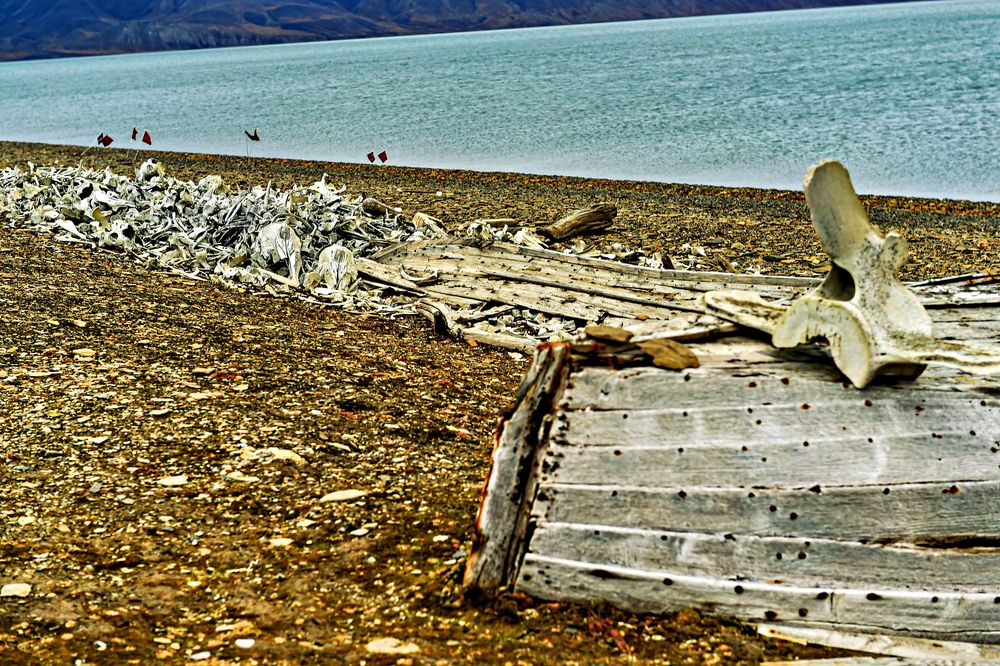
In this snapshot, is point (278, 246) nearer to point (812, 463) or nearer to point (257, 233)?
point (257, 233)

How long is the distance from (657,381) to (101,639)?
260 cm

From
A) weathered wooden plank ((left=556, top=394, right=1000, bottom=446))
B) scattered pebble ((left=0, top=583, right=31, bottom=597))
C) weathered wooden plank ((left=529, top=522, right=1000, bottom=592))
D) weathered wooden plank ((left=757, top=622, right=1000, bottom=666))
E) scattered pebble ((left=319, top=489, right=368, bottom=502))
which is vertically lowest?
scattered pebble ((left=0, top=583, right=31, bottom=597))

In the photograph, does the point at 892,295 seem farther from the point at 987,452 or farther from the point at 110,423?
the point at 110,423

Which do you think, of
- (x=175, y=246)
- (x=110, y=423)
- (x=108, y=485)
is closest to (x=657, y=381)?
(x=108, y=485)

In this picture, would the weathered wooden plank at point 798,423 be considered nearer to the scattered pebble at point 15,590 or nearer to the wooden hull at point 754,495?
the wooden hull at point 754,495

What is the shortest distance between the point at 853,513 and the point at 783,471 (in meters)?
0.33

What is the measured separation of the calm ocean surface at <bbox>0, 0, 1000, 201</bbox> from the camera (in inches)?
1191

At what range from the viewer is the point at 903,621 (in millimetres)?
3604

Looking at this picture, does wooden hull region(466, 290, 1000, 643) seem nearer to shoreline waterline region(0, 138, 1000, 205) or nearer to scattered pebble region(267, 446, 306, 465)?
scattered pebble region(267, 446, 306, 465)

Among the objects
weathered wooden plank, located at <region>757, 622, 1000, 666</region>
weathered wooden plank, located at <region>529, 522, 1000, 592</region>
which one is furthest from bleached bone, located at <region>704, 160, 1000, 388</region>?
weathered wooden plank, located at <region>757, 622, 1000, 666</region>

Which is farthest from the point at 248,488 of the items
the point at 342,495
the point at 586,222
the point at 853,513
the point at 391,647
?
the point at 586,222

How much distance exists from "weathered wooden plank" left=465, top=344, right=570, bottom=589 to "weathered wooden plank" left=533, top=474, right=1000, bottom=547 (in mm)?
600

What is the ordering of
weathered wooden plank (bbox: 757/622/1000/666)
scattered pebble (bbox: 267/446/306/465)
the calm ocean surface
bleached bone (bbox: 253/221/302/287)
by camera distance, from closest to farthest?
weathered wooden plank (bbox: 757/622/1000/666)
scattered pebble (bbox: 267/446/306/465)
bleached bone (bbox: 253/221/302/287)
the calm ocean surface

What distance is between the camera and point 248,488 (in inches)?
204
